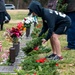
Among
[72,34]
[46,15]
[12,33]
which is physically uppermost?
[46,15]

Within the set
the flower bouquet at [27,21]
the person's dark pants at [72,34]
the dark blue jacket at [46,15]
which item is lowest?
the flower bouquet at [27,21]

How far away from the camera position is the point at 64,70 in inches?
294

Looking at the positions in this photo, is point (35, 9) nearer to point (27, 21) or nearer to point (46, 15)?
point (46, 15)

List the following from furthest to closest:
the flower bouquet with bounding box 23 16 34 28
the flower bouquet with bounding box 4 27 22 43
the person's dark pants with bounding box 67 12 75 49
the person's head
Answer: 1. the flower bouquet with bounding box 23 16 34 28
2. the person's dark pants with bounding box 67 12 75 49
3. the flower bouquet with bounding box 4 27 22 43
4. the person's head

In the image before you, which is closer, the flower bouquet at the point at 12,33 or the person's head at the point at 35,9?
the person's head at the point at 35,9

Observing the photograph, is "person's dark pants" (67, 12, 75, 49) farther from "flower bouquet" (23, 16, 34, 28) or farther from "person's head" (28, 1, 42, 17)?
"flower bouquet" (23, 16, 34, 28)

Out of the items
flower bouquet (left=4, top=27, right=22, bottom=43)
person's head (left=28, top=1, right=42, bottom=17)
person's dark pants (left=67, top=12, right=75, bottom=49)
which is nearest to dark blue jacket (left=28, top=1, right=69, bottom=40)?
person's head (left=28, top=1, right=42, bottom=17)

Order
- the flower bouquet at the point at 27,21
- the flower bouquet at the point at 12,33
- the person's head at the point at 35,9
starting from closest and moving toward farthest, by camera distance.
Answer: the person's head at the point at 35,9
the flower bouquet at the point at 12,33
the flower bouquet at the point at 27,21

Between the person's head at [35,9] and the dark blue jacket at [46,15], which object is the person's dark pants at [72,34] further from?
the person's head at [35,9]

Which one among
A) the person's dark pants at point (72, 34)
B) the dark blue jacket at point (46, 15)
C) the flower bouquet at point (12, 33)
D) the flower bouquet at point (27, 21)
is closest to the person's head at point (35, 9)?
the dark blue jacket at point (46, 15)

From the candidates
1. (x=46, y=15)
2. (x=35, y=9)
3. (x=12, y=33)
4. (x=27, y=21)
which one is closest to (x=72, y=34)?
(x=12, y=33)

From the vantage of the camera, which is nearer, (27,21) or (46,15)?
(46,15)

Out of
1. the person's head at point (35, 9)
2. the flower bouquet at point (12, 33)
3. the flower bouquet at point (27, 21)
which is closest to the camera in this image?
the person's head at point (35, 9)

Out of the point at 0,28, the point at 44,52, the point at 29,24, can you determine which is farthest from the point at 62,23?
the point at 0,28
